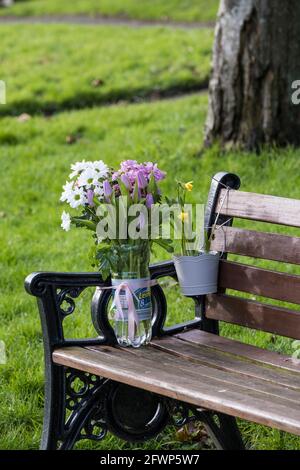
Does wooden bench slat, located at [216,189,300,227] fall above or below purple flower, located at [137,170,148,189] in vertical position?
below

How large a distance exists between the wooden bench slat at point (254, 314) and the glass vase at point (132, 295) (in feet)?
1.08

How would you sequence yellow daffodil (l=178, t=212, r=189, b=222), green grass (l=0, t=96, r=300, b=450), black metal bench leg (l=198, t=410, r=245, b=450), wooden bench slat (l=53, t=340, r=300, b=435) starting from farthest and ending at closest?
green grass (l=0, t=96, r=300, b=450) < yellow daffodil (l=178, t=212, r=189, b=222) < black metal bench leg (l=198, t=410, r=245, b=450) < wooden bench slat (l=53, t=340, r=300, b=435)

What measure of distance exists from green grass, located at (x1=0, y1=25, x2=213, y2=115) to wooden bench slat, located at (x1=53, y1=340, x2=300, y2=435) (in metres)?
6.32

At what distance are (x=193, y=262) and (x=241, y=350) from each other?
373 millimetres

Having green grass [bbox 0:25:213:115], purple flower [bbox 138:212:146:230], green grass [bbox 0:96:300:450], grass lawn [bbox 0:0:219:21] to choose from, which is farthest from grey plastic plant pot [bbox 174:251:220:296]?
grass lawn [bbox 0:0:219:21]

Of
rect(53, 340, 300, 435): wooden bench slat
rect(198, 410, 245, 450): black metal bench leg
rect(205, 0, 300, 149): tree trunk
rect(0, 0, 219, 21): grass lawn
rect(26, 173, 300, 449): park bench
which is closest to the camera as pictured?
rect(53, 340, 300, 435): wooden bench slat

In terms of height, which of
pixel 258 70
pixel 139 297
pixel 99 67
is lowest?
pixel 139 297

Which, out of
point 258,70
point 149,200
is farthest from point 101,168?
point 258,70

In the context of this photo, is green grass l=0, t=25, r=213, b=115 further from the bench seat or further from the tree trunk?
the bench seat

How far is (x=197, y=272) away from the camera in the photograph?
368 centimetres

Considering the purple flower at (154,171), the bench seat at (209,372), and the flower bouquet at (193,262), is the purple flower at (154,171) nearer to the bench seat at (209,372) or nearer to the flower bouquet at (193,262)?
the flower bouquet at (193,262)

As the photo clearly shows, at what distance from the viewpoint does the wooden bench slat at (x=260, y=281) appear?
3.45 m

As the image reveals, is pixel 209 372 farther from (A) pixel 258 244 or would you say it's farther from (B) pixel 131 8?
(B) pixel 131 8

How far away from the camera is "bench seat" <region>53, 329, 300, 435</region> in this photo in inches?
113
